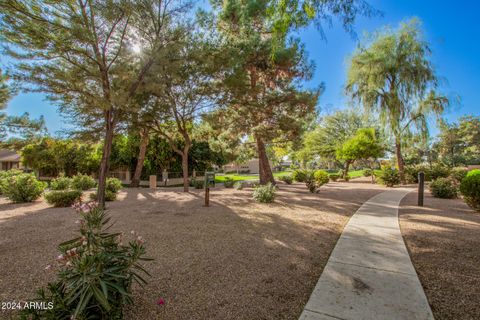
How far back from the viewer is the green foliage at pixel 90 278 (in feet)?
5.97

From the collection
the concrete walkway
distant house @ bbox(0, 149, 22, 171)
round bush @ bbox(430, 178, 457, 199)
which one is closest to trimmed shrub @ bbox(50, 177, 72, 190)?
the concrete walkway

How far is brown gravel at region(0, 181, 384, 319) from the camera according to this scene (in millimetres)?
2502

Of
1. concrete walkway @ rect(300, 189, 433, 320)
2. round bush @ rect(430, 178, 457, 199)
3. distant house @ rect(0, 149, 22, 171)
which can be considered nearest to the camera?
concrete walkway @ rect(300, 189, 433, 320)

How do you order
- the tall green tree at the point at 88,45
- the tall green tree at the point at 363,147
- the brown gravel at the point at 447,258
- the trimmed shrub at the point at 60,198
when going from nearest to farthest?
the brown gravel at the point at 447,258 → the tall green tree at the point at 88,45 → the trimmed shrub at the point at 60,198 → the tall green tree at the point at 363,147

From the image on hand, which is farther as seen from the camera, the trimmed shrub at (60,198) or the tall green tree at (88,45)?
the trimmed shrub at (60,198)

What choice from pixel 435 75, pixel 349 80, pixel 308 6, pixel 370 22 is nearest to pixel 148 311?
pixel 308 6

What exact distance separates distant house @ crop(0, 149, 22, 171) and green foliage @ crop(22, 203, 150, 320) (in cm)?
3884

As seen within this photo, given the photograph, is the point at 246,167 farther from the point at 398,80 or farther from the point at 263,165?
the point at 398,80

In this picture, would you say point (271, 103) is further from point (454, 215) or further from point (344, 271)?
point (344, 271)

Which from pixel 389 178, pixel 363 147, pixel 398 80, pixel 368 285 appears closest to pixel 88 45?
pixel 368 285

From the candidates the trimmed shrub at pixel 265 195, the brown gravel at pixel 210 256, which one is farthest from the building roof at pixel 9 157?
the trimmed shrub at pixel 265 195

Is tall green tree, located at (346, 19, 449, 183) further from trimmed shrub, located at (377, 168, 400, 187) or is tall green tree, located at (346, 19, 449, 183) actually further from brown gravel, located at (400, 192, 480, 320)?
brown gravel, located at (400, 192, 480, 320)

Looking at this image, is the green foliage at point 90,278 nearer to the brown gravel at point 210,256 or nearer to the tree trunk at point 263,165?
the brown gravel at point 210,256

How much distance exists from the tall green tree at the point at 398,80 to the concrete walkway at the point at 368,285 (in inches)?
574
